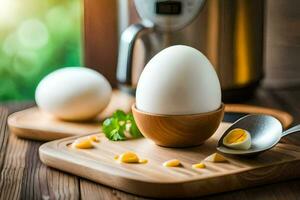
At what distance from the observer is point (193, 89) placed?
930 mm

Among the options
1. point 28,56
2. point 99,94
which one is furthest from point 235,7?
point 28,56

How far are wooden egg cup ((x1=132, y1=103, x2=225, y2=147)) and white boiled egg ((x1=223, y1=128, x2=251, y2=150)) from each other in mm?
24

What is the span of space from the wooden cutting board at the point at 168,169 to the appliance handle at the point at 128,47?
271 mm

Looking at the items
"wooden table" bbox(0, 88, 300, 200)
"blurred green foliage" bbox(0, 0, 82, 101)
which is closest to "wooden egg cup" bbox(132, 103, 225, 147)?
"wooden table" bbox(0, 88, 300, 200)

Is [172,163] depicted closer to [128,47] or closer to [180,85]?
[180,85]

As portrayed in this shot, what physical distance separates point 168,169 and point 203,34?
424mm

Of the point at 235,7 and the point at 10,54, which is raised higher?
the point at 235,7

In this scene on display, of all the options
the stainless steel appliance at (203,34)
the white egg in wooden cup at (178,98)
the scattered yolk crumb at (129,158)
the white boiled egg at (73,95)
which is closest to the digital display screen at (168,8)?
the stainless steel appliance at (203,34)

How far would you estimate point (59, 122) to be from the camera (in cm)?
115

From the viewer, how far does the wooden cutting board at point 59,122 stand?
110 cm

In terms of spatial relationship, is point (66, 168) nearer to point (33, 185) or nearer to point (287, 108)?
point (33, 185)

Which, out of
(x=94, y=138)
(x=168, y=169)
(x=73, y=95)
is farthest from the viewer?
(x=73, y=95)

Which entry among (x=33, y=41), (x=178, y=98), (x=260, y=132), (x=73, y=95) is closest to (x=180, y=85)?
(x=178, y=98)

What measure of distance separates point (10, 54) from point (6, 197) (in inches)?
23.2
